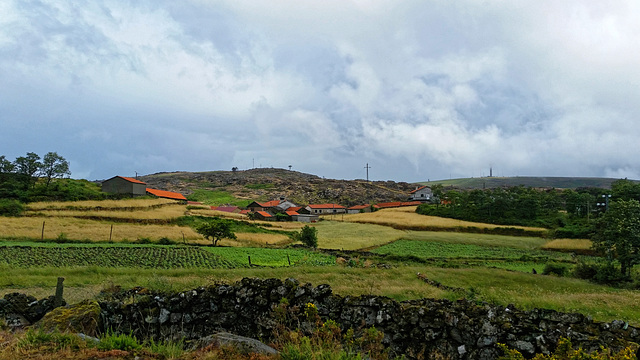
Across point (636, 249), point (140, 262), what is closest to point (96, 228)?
point (140, 262)

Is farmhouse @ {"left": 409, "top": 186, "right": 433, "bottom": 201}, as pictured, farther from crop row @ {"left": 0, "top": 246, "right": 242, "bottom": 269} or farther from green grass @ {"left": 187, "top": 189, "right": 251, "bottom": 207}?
crop row @ {"left": 0, "top": 246, "right": 242, "bottom": 269}

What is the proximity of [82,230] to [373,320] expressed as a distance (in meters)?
49.5

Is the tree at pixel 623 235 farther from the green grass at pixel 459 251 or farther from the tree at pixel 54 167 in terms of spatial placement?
the tree at pixel 54 167

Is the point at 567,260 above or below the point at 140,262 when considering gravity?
below

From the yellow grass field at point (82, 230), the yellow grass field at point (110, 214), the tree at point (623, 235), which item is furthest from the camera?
the yellow grass field at point (110, 214)

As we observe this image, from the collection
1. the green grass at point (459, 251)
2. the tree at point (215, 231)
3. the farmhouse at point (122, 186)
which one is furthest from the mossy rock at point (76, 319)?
the farmhouse at point (122, 186)

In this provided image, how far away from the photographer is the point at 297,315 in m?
8.81

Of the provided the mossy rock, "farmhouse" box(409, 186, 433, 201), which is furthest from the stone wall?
"farmhouse" box(409, 186, 433, 201)

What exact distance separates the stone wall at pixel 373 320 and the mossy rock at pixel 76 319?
1.25 feet

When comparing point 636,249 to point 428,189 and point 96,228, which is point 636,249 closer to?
point 96,228

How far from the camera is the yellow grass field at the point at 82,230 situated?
141 feet

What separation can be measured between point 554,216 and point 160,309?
96435 mm

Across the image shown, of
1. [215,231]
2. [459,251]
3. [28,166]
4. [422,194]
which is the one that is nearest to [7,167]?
[28,166]

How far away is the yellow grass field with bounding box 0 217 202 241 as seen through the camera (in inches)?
1693
